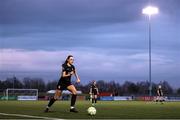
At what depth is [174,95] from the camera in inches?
2854

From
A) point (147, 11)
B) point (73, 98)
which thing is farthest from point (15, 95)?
point (73, 98)

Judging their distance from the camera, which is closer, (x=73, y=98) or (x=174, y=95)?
(x=73, y=98)

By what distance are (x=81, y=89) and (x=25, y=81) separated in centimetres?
1035

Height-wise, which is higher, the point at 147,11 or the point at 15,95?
the point at 147,11

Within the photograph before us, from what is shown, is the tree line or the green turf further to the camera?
the tree line

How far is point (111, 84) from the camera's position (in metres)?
84.7

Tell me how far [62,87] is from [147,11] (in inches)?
2140

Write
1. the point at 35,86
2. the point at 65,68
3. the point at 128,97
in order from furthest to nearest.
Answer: the point at 35,86, the point at 128,97, the point at 65,68

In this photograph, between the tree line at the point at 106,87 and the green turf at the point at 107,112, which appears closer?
the green turf at the point at 107,112

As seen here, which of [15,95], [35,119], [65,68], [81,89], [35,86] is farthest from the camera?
[81,89]

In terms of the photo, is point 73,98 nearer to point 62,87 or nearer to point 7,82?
point 62,87

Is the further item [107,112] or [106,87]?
[106,87]

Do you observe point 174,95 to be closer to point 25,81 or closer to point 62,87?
point 25,81

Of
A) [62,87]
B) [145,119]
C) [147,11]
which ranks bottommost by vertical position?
[145,119]
